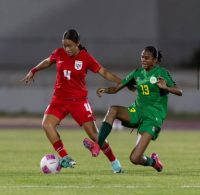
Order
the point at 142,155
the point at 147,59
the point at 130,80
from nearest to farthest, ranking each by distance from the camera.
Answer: the point at 142,155
the point at 147,59
the point at 130,80

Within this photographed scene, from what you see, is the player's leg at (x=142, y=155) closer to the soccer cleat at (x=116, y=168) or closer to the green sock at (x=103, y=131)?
the soccer cleat at (x=116, y=168)

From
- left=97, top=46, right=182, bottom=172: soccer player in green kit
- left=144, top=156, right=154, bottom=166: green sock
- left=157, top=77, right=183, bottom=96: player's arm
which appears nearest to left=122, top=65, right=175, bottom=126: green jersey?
left=97, top=46, right=182, bottom=172: soccer player in green kit

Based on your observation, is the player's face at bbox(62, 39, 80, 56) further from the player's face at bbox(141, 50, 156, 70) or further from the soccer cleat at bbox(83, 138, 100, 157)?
the soccer cleat at bbox(83, 138, 100, 157)

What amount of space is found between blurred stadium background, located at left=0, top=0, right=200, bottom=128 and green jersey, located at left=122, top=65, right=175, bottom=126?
21.8 m

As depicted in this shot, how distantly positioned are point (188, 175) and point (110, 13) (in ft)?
90.1

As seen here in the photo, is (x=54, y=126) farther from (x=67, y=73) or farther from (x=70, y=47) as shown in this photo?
(x=70, y=47)

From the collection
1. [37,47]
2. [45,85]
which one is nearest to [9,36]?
[37,47]

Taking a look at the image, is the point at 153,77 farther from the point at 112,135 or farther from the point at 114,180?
the point at 112,135

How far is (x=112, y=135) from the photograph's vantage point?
89.4 ft

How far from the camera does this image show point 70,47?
14812mm

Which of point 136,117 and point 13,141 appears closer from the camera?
point 136,117

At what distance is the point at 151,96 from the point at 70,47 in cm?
145

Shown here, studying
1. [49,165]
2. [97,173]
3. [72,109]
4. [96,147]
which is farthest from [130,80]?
[49,165]

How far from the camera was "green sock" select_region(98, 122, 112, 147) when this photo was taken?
1427 cm
